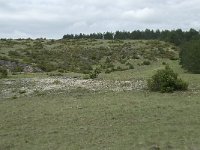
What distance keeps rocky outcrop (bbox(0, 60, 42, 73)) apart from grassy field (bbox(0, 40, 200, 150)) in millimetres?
19376

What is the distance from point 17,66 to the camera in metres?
52.9

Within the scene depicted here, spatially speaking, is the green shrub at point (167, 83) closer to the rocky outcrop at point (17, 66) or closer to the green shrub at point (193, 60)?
the green shrub at point (193, 60)

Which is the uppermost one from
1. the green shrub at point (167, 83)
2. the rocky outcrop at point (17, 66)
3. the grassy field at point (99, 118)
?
the green shrub at point (167, 83)

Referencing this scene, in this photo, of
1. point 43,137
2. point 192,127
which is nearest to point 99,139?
point 43,137

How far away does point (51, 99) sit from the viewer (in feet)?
88.8

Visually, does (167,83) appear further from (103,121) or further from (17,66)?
(17,66)

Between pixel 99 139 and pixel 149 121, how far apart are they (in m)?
3.30

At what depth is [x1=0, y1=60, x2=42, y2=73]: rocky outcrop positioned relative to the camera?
167ft

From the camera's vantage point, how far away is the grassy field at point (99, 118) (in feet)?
52.2

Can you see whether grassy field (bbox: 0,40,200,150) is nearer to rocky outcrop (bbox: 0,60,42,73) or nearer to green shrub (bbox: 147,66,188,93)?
green shrub (bbox: 147,66,188,93)

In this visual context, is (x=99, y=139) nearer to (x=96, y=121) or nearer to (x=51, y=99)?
(x=96, y=121)

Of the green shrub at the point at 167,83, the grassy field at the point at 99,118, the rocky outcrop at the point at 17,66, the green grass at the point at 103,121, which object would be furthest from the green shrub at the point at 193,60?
the rocky outcrop at the point at 17,66

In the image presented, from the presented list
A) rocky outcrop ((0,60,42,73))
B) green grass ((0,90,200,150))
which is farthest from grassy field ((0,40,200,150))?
rocky outcrop ((0,60,42,73))

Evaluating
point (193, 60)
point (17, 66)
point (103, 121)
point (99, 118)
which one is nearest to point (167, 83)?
point (99, 118)
